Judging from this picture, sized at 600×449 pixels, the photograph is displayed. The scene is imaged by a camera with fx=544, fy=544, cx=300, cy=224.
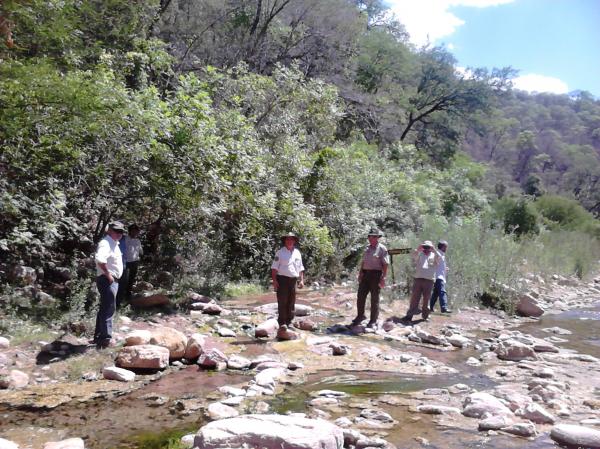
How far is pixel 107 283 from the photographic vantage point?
7.06 metres

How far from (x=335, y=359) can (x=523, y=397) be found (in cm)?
260

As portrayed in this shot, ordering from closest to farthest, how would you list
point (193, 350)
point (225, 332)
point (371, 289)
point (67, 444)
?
point (67, 444)
point (193, 350)
point (225, 332)
point (371, 289)

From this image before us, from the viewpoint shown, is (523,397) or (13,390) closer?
(13,390)

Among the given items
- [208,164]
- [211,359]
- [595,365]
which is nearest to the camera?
[211,359]

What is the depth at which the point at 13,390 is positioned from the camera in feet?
18.6

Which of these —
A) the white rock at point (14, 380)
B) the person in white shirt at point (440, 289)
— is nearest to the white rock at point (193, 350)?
the white rock at point (14, 380)

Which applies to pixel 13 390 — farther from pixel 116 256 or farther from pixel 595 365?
pixel 595 365

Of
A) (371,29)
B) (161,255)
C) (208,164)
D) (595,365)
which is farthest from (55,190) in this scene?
A: (371,29)

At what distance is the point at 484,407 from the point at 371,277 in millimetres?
4146

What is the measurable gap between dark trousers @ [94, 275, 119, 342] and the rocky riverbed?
262 mm

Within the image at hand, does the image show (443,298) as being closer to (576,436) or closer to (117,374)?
(576,436)

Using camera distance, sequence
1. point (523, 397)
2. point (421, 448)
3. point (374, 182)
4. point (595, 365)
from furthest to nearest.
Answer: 1. point (374, 182)
2. point (595, 365)
3. point (523, 397)
4. point (421, 448)

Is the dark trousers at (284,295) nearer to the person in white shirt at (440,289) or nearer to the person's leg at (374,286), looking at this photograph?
the person's leg at (374,286)

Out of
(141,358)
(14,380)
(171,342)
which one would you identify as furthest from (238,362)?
(14,380)
